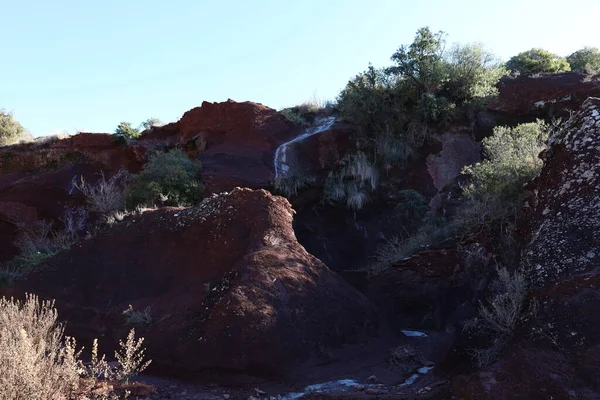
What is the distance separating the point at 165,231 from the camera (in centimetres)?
946

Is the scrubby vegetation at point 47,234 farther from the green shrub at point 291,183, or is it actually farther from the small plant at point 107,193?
the green shrub at point 291,183

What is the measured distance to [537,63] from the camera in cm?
1878

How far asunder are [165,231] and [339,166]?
7.19 meters

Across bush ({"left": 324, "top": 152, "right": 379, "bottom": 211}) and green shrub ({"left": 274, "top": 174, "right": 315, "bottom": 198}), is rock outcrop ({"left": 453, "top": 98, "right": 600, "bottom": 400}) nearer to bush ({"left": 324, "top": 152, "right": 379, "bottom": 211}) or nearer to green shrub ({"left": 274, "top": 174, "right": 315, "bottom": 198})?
bush ({"left": 324, "top": 152, "right": 379, "bottom": 211})

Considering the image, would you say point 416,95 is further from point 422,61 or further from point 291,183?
point 291,183

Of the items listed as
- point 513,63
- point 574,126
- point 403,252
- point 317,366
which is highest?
point 513,63

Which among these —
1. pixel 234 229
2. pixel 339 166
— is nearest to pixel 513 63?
pixel 339 166

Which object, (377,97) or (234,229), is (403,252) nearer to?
(234,229)

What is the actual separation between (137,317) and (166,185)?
21.2ft

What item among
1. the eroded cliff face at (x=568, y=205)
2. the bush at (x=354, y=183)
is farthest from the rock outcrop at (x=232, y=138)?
the eroded cliff face at (x=568, y=205)

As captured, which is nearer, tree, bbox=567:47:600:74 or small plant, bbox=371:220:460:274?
small plant, bbox=371:220:460:274

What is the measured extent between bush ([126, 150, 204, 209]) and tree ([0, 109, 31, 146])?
38.5ft

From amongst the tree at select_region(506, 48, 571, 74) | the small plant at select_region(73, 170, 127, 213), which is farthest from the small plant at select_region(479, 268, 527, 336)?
the tree at select_region(506, 48, 571, 74)

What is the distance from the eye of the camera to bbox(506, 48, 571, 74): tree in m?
18.1
